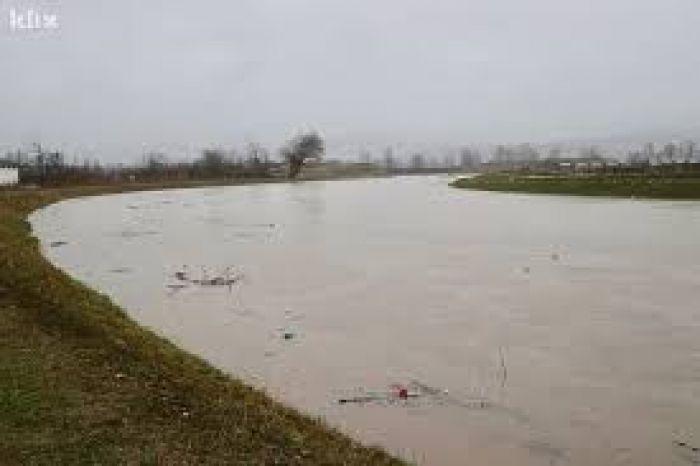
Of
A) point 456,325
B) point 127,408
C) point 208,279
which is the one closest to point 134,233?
point 208,279

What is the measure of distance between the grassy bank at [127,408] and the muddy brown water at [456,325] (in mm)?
1013

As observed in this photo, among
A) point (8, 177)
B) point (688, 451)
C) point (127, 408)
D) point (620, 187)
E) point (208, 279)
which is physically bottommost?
point (688, 451)

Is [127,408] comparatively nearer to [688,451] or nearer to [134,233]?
[688,451]

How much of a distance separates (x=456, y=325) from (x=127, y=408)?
6.39 metres

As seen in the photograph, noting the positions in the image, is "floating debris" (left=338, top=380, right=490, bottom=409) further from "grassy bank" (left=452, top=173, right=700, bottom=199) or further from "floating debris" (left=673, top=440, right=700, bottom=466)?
"grassy bank" (left=452, top=173, right=700, bottom=199)

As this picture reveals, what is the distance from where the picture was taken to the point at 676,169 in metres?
52.9

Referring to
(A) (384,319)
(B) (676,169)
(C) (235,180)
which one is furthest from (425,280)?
(C) (235,180)

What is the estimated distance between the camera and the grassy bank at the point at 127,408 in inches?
234

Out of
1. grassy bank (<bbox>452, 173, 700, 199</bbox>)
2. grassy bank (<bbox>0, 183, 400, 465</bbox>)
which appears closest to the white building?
grassy bank (<bbox>452, 173, 700, 199</bbox>)

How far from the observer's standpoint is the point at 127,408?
682cm

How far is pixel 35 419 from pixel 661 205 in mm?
36334

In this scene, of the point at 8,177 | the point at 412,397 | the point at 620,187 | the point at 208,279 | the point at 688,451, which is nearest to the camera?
the point at 688,451

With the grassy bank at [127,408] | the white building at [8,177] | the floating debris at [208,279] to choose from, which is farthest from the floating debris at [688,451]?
the white building at [8,177]

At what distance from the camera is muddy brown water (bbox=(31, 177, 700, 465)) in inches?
310
